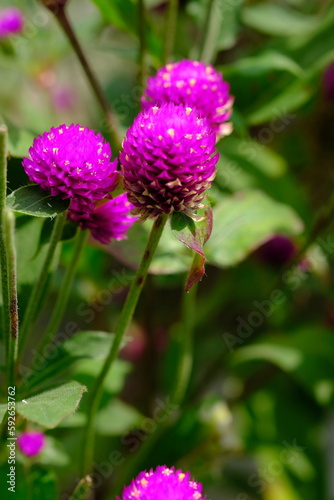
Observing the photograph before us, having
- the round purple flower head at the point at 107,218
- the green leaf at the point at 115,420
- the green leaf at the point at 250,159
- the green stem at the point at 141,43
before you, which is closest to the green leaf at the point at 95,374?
the green leaf at the point at 115,420

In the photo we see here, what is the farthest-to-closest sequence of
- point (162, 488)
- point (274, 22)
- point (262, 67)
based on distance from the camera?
1. point (274, 22)
2. point (262, 67)
3. point (162, 488)

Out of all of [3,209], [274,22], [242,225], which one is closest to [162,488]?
[3,209]

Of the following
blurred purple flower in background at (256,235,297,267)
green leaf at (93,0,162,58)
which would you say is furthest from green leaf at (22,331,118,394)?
blurred purple flower in background at (256,235,297,267)

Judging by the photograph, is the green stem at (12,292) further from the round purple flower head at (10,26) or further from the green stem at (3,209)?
the round purple flower head at (10,26)

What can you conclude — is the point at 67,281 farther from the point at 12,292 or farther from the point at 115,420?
the point at 115,420

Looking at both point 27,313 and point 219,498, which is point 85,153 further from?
point 219,498

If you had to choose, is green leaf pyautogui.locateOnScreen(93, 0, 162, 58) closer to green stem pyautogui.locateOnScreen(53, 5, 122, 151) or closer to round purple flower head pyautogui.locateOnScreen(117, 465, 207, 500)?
green stem pyautogui.locateOnScreen(53, 5, 122, 151)
